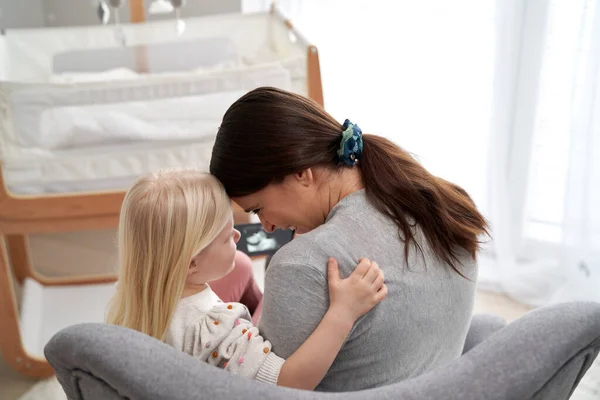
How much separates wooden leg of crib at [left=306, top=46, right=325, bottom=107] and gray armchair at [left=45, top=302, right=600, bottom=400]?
1.27 metres

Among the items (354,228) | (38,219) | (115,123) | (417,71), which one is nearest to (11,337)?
(38,219)

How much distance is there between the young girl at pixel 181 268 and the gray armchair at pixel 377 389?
308 mm

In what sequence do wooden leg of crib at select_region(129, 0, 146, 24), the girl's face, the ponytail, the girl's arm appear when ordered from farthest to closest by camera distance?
wooden leg of crib at select_region(129, 0, 146, 24) < the girl's face < the ponytail < the girl's arm

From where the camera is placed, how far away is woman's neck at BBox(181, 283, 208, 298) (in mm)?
1104

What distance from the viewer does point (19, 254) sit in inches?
91.5

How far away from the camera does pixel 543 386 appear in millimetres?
A: 633

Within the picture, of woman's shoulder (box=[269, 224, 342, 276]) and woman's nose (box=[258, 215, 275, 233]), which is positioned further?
woman's nose (box=[258, 215, 275, 233])

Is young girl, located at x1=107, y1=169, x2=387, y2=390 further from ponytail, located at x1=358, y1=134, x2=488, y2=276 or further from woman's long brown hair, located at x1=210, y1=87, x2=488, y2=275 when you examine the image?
ponytail, located at x1=358, y1=134, x2=488, y2=276

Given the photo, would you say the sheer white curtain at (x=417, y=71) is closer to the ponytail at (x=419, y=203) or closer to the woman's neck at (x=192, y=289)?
the ponytail at (x=419, y=203)

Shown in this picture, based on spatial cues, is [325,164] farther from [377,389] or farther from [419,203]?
[377,389]

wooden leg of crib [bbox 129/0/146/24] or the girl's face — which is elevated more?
wooden leg of crib [bbox 129/0/146/24]

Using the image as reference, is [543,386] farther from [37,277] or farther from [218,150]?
[37,277]

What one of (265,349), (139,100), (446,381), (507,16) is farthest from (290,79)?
(446,381)

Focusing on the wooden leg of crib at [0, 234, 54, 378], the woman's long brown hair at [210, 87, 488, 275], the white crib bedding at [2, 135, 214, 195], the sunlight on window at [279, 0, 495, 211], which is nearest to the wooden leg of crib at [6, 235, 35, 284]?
the wooden leg of crib at [0, 234, 54, 378]
